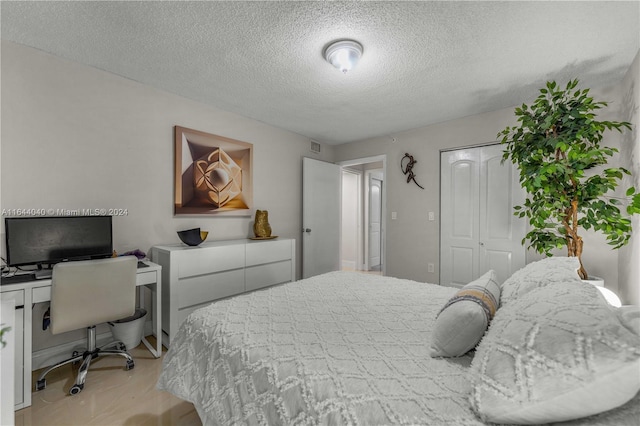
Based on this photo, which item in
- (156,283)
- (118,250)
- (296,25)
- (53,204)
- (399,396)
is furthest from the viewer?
(118,250)

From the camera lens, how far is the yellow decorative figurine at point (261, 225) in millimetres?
3627

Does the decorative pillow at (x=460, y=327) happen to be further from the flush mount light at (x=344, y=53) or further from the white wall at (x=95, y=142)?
the white wall at (x=95, y=142)

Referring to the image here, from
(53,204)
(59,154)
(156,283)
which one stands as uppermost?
(59,154)

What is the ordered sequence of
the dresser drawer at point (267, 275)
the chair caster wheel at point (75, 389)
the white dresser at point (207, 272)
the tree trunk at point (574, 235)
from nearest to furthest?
the chair caster wheel at point (75, 389), the tree trunk at point (574, 235), the white dresser at point (207, 272), the dresser drawer at point (267, 275)

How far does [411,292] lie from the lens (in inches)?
80.8

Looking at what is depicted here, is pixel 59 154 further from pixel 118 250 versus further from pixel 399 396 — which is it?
pixel 399 396

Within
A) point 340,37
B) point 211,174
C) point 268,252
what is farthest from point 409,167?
point 211,174

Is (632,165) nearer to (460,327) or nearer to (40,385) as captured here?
(460,327)

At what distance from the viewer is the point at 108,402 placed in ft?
6.03

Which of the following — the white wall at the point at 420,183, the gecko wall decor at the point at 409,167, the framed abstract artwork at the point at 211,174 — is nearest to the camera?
the framed abstract artwork at the point at 211,174

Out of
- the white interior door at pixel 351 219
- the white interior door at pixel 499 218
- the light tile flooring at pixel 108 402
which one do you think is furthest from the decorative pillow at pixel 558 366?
the white interior door at pixel 351 219

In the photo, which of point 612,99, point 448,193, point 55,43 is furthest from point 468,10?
point 55,43

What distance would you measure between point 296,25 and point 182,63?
109cm

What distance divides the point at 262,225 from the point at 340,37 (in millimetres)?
2316
